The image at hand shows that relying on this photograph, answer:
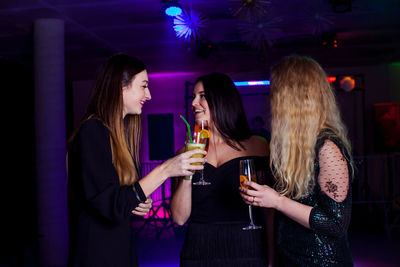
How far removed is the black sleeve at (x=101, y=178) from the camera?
4.64 feet

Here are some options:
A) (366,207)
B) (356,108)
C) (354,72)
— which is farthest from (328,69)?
(366,207)

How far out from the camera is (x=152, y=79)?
366 inches

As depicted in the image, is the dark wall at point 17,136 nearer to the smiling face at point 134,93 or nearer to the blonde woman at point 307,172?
the smiling face at point 134,93

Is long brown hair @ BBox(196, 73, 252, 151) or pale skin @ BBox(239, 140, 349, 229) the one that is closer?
pale skin @ BBox(239, 140, 349, 229)

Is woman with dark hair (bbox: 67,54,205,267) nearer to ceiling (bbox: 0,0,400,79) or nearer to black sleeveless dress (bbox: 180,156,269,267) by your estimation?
black sleeveless dress (bbox: 180,156,269,267)

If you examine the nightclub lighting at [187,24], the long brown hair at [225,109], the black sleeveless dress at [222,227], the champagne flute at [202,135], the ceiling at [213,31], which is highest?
the ceiling at [213,31]

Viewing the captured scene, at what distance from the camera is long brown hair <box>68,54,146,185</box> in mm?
1573

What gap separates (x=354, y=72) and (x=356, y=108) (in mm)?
919

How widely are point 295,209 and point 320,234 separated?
0.16m

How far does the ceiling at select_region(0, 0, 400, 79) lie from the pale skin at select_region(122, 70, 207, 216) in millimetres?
1559

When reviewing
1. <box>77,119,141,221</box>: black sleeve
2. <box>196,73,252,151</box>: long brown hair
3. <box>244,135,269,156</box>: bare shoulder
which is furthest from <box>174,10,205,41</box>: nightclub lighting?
<box>77,119,141,221</box>: black sleeve

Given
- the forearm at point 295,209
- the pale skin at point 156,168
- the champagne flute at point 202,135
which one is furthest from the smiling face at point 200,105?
the forearm at point 295,209

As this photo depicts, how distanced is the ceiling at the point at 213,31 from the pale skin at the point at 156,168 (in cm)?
156

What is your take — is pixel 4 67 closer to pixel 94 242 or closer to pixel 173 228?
pixel 173 228
